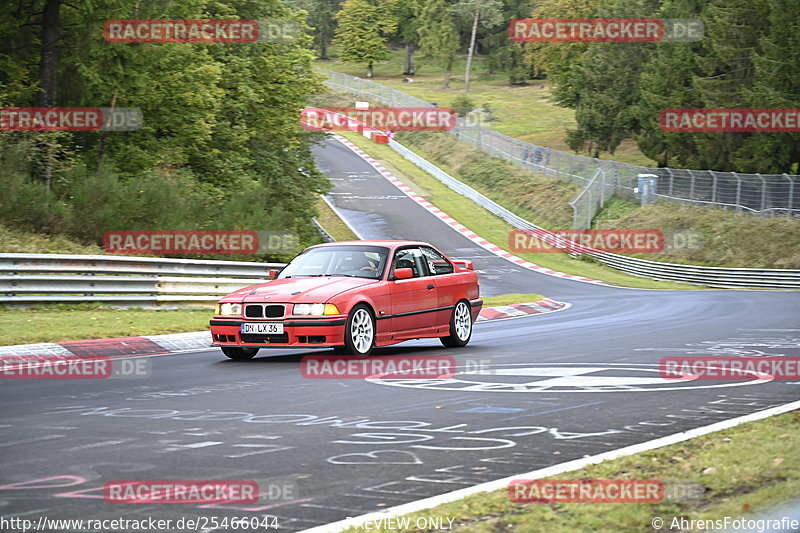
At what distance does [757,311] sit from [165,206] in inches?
545

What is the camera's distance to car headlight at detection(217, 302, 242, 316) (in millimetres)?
12625

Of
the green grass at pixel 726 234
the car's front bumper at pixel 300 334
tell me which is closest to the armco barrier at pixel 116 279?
the car's front bumper at pixel 300 334

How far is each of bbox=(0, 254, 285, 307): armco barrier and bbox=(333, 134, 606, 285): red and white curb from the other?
65.4ft

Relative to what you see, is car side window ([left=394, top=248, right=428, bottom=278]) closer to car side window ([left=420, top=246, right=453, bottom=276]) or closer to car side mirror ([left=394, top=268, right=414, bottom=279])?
car side window ([left=420, top=246, right=453, bottom=276])

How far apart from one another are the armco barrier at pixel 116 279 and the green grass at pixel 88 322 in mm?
242

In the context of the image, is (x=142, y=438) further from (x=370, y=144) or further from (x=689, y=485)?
(x=370, y=144)

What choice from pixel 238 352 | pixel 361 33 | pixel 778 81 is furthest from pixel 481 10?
pixel 238 352

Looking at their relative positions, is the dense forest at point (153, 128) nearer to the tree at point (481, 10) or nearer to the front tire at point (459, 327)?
the front tire at point (459, 327)

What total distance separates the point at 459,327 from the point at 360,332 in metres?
2.53

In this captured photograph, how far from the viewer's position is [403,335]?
13.6m

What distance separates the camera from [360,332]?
12.7 metres

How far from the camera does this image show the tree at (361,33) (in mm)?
117875

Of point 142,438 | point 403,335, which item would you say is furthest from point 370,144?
point 142,438

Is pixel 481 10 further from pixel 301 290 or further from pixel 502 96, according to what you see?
pixel 301 290
